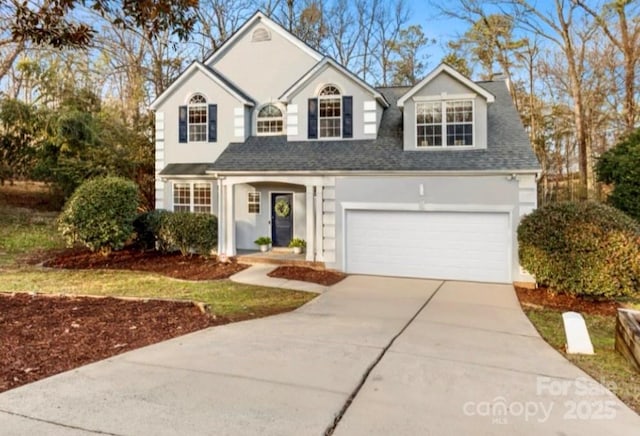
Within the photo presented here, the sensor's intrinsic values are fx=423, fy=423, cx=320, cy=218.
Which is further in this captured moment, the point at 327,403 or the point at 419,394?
the point at 419,394

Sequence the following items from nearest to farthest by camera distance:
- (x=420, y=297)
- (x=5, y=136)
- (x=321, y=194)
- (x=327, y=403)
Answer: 1. (x=327, y=403)
2. (x=420, y=297)
3. (x=321, y=194)
4. (x=5, y=136)

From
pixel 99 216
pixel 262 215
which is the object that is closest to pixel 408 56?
pixel 262 215

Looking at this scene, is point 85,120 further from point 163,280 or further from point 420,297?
point 420,297

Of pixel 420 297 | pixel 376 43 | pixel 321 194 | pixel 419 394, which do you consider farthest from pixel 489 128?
pixel 376 43

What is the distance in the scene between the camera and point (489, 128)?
1298 cm

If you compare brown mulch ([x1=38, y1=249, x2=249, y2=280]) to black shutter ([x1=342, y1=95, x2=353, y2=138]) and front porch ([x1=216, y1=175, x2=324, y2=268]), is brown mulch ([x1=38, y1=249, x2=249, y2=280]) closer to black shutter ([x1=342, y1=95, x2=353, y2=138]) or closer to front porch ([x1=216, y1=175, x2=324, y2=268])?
front porch ([x1=216, y1=175, x2=324, y2=268])

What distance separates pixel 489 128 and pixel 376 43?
17.4 meters

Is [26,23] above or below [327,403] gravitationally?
above

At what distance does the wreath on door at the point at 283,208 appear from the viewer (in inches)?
580

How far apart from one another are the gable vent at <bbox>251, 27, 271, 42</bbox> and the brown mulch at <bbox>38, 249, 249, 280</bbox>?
26.5 feet

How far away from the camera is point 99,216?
13359mm

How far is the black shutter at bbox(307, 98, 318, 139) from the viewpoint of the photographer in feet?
45.6

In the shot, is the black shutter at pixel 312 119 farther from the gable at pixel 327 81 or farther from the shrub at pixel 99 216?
the shrub at pixel 99 216

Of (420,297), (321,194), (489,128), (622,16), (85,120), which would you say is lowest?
(420,297)
